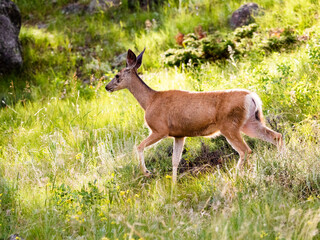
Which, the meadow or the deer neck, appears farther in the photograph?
the deer neck

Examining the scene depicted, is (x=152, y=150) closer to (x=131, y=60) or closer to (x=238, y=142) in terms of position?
(x=131, y=60)

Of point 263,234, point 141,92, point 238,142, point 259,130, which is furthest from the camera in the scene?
point 141,92

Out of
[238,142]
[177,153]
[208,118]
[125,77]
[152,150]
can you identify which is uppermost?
[125,77]

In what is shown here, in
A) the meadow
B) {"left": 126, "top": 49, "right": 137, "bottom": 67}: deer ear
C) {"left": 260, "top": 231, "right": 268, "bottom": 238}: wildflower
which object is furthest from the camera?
{"left": 126, "top": 49, "right": 137, "bottom": 67}: deer ear

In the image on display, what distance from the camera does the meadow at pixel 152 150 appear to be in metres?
4.41

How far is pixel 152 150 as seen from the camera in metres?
7.29

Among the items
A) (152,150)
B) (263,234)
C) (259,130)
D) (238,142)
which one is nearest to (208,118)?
(238,142)

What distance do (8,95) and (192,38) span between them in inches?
180

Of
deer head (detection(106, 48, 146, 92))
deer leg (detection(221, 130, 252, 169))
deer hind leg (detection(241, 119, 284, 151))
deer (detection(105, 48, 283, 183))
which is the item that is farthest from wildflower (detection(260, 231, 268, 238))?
deer head (detection(106, 48, 146, 92))

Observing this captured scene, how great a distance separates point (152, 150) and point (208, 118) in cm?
156

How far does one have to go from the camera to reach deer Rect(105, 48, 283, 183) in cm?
587

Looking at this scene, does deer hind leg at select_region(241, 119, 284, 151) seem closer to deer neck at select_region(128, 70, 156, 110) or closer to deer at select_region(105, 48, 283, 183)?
deer at select_region(105, 48, 283, 183)

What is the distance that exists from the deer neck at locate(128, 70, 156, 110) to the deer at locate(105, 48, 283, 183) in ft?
0.42

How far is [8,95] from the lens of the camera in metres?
11.2
